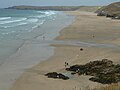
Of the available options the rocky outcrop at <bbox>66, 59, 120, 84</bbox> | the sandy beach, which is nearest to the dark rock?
the sandy beach

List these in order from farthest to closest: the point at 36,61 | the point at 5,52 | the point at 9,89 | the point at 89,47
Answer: the point at 89,47 < the point at 5,52 < the point at 36,61 < the point at 9,89

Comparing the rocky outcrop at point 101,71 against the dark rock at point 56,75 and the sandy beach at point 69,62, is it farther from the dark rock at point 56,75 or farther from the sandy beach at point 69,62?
the dark rock at point 56,75

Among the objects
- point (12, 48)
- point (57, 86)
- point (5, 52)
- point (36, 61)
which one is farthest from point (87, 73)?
point (12, 48)

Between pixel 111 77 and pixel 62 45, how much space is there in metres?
15.0

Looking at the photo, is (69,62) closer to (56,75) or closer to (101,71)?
(101,71)

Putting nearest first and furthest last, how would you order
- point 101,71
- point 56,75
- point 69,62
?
point 56,75 → point 101,71 → point 69,62

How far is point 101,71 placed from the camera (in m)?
18.7

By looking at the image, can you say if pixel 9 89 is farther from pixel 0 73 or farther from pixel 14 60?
pixel 14 60

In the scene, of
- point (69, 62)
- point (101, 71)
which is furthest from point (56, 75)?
point (69, 62)

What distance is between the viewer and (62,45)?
31.6 meters

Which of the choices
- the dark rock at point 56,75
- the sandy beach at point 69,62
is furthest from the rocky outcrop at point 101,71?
the dark rock at point 56,75

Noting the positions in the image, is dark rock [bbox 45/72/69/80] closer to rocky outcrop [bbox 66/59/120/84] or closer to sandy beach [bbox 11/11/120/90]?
sandy beach [bbox 11/11/120/90]

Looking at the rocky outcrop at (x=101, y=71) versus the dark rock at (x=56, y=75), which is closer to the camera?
the rocky outcrop at (x=101, y=71)

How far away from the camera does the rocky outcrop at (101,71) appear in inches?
663
